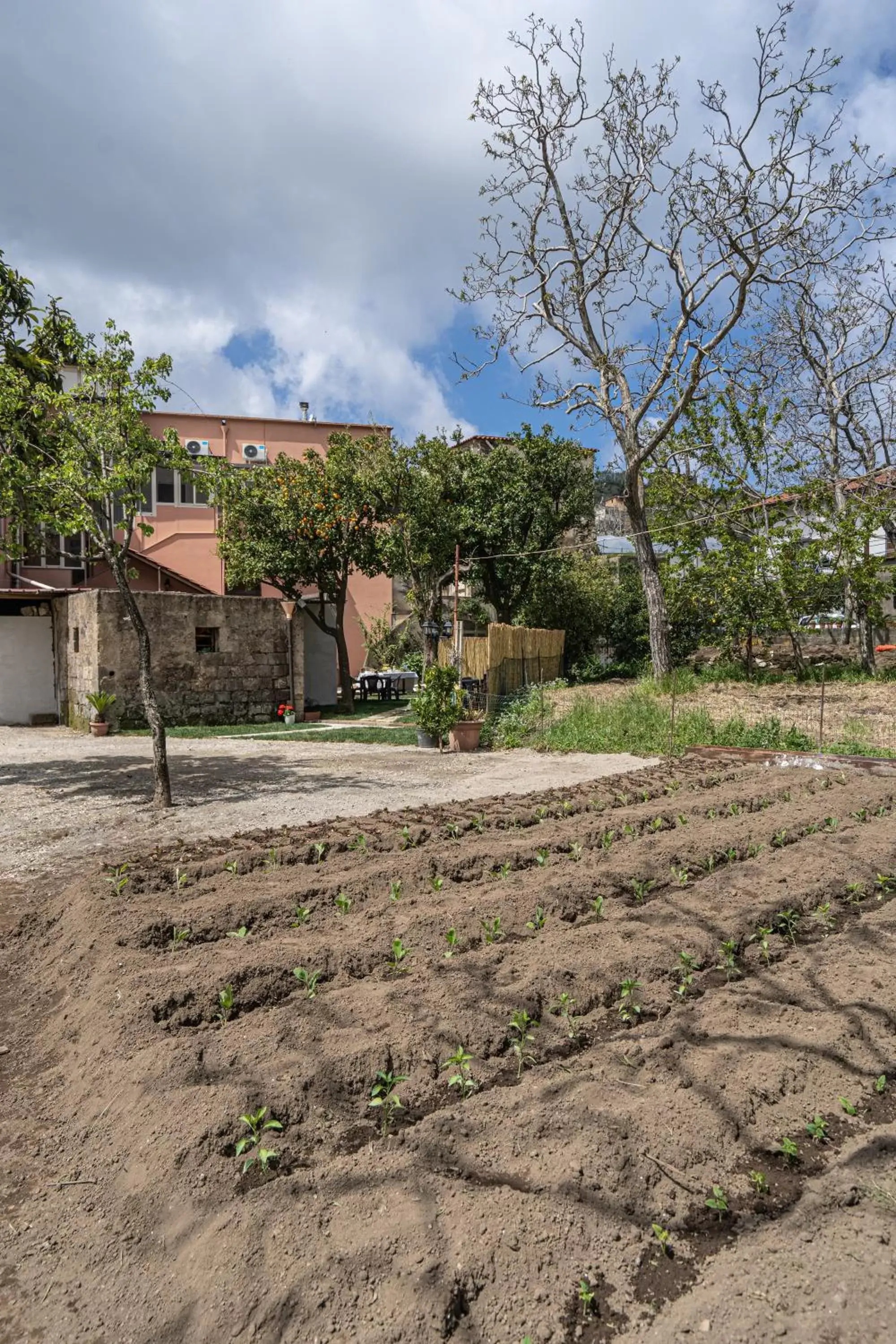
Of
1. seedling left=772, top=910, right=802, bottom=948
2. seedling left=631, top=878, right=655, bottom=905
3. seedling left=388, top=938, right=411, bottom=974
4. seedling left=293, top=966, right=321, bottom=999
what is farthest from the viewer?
seedling left=631, top=878, right=655, bottom=905

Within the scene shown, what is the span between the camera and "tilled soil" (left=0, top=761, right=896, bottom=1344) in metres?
Answer: 2.14

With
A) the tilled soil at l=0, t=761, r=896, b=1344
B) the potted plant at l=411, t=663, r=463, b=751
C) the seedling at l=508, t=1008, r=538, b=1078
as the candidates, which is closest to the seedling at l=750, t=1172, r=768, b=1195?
the tilled soil at l=0, t=761, r=896, b=1344

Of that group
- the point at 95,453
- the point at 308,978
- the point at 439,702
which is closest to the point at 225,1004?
the point at 308,978

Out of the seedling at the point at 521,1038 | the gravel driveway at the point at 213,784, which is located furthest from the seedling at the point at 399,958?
the gravel driveway at the point at 213,784

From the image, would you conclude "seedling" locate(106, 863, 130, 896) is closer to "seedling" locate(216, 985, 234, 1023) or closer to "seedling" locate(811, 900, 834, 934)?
"seedling" locate(216, 985, 234, 1023)

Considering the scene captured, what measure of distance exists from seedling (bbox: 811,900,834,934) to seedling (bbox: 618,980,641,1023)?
144cm

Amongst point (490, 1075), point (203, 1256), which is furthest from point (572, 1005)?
point (203, 1256)

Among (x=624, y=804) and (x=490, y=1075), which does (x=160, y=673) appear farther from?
(x=490, y=1075)

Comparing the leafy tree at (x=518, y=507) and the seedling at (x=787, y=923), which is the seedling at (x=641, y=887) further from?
the leafy tree at (x=518, y=507)

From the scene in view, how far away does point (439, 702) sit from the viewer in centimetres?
1302

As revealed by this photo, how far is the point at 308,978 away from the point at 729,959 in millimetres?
1930

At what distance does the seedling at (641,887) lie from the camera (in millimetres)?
5078

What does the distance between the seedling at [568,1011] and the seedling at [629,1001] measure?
7.8 inches

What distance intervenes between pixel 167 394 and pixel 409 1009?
7103mm
